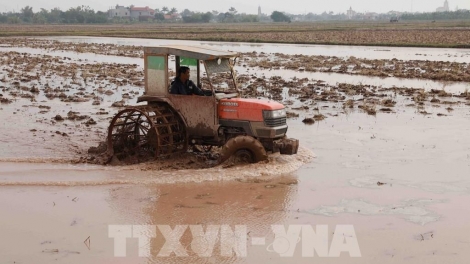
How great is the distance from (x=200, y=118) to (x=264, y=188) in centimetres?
195

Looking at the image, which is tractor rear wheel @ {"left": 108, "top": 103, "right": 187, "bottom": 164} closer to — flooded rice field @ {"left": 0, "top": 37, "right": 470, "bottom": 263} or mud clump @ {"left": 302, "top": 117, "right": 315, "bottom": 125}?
flooded rice field @ {"left": 0, "top": 37, "right": 470, "bottom": 263}

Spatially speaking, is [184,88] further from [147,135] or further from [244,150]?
[244,150]

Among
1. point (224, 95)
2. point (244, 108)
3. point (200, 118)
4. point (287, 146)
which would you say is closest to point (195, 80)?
point (224, 95)

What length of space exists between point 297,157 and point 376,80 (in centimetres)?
1472

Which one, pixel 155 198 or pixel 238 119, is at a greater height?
pixel 238 119

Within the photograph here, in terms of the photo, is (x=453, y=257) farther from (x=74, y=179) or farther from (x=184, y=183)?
(x=74, y=179)

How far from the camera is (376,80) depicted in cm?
2506

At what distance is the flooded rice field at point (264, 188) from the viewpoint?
713 centimetres

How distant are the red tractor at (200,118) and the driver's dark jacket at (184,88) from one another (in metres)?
0.12

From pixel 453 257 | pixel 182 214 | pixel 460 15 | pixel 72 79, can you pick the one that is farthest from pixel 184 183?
pixel 460 15

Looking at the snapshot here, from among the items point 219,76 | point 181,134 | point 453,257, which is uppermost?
point 219,76

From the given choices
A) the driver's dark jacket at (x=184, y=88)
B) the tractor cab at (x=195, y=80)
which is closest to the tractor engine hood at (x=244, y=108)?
the tractor cab at (x=195, y=80)

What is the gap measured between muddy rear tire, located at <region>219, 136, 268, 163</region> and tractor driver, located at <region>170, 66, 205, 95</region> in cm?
123

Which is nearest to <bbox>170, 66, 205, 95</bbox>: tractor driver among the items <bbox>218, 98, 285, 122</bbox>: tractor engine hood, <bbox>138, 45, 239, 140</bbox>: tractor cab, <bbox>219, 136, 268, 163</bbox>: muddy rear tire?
<bbox>138, 45, 239, 140</bbox>: tractor cab
